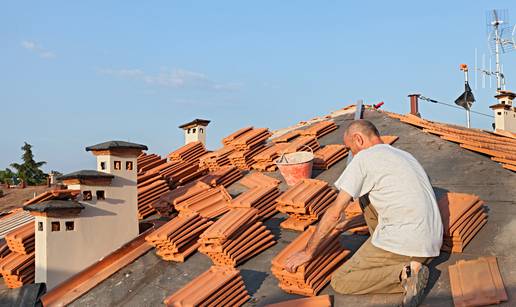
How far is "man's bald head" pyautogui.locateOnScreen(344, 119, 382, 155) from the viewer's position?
4809mm

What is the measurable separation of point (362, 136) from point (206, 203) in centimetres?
469

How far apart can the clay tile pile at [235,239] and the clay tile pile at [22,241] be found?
12.4 feet

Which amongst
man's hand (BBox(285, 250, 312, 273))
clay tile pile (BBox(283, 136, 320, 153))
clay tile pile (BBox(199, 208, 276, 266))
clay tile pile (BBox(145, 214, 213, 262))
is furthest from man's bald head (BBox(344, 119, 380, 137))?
clay tile pile (BBox(283, 136, 320, 153))

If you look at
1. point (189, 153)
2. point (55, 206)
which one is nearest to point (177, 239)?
point (55, 206)

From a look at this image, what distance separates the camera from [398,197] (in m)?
4.42

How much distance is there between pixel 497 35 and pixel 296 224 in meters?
21.6

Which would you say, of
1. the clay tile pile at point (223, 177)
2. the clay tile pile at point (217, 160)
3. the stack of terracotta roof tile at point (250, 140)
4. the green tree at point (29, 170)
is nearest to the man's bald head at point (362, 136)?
the clay tile pile at point (223, 177)

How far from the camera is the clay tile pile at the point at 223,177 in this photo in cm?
1054

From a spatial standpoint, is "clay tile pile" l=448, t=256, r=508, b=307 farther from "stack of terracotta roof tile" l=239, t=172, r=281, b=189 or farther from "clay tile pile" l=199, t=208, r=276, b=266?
"stack of terracotta roof tile" l=239, t=172, r=281, b=189

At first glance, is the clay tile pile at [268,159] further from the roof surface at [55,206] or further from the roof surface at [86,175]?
the roof surface at [55,206]

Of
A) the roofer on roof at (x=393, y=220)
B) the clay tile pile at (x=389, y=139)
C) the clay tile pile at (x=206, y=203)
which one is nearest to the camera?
A: the roofer on roof at (x=393, y=220)

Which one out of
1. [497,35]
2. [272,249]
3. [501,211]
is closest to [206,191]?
[272,249]

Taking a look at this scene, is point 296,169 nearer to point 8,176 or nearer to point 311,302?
point 311,302

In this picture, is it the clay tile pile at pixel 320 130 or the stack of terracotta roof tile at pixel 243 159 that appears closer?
the stack of terracotta roof tile at pixel 243 159
